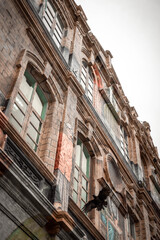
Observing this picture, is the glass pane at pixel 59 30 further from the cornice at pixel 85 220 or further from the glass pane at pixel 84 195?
the cornice at pixel 85 220

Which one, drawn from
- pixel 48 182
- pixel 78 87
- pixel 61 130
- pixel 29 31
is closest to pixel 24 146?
pixel 48 182

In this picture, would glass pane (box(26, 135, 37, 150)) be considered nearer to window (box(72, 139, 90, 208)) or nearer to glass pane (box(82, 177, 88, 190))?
window (box(72, 139, 90, 208))

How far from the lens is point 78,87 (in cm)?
1011

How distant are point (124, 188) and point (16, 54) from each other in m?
6.16

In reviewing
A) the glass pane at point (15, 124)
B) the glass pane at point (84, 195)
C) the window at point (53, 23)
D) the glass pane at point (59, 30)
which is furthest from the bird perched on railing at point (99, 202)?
the glass pane at point (59, 30)

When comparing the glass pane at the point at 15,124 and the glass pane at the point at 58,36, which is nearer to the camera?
the glass pane at the point at 15,124

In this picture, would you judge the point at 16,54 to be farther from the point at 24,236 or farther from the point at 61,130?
the point at 24,236

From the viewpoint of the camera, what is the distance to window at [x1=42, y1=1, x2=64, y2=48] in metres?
11.0

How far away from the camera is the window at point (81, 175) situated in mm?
8320

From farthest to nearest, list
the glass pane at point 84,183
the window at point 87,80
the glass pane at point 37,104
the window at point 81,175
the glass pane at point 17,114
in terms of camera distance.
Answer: the window at point 87,80, the glass pane at point 84,183, the window at point 81,175, the glass pane at point 37,104, the glass pane at point 17,114

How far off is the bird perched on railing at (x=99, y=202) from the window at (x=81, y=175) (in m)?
0.32

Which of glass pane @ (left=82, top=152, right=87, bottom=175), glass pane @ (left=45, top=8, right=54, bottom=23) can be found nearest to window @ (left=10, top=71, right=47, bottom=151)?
glass pane @ (left=82, top=152, right=87, bottom=175)

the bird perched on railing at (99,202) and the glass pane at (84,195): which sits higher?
the glass pane at (84,195)

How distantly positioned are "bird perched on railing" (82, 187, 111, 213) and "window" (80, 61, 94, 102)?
5.02 metres
